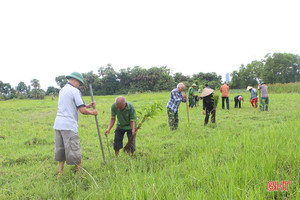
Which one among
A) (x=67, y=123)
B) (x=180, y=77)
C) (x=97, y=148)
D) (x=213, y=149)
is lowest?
(x=97, y=148)

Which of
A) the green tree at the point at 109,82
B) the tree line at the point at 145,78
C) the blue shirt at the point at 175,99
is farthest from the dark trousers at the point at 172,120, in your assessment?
the green tree at the point at 109,82

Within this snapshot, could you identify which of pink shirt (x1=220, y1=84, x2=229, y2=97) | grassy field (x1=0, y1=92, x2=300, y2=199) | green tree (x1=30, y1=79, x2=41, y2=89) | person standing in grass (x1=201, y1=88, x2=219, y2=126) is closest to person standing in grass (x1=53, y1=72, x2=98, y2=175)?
grassy field (x1=0, y1=92, x2=300, y2=199)

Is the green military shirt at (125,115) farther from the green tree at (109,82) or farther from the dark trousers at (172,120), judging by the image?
the green tree at (109,82)

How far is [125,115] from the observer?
3.88 metres

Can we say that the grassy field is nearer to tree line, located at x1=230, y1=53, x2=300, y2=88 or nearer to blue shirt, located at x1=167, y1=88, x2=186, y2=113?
blue shirt, located at x1=167, y1=88, x2=186, y2=113

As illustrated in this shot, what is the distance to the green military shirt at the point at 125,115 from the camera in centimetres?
382

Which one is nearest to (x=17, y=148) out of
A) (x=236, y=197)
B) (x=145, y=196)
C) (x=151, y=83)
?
(x=145, y=196)

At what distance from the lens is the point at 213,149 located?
10.6 feet

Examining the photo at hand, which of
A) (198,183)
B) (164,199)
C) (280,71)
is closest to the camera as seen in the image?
(164,199)

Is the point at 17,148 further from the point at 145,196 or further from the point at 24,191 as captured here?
the point at 145,196

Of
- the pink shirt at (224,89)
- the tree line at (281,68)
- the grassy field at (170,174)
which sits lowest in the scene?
the grassy field at (170,174)

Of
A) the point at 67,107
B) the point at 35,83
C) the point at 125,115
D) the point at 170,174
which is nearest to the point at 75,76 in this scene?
the point at 67,107

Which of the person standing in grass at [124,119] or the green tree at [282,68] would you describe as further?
the green tree at [282,68]

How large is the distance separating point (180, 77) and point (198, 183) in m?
54.2
